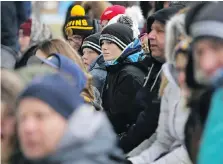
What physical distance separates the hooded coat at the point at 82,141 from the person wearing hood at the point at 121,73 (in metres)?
2.43

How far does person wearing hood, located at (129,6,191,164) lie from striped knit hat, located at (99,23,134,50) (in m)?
2.07

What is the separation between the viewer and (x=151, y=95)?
537 cm

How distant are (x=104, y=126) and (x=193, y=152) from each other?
23.8 inches

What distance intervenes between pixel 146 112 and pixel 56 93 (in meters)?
1.73

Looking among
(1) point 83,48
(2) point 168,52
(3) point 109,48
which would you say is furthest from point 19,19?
(2) point 168,52

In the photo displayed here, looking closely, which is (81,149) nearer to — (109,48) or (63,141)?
(63,141)

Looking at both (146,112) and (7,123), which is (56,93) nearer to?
Result: (7,123)

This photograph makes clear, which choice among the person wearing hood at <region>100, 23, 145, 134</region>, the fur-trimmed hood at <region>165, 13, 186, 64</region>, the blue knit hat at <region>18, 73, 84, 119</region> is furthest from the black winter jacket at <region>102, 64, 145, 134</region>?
the blue knit hat at <region>18, 73, 84, 119</region>

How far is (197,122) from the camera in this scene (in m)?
3.85

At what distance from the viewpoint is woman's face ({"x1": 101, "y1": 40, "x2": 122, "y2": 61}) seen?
270 inches

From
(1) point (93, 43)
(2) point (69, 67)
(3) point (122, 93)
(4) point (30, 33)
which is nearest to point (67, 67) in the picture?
(2) point (69, 67)

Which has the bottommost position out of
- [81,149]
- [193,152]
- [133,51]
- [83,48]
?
[83,48]

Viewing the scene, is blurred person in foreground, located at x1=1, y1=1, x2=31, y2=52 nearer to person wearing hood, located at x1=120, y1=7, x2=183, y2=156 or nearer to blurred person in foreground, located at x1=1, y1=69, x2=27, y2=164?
person wearing hood, located at x1=120, y1=7, x2=183, y2=156

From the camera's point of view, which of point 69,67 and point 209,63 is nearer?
point 209,63
